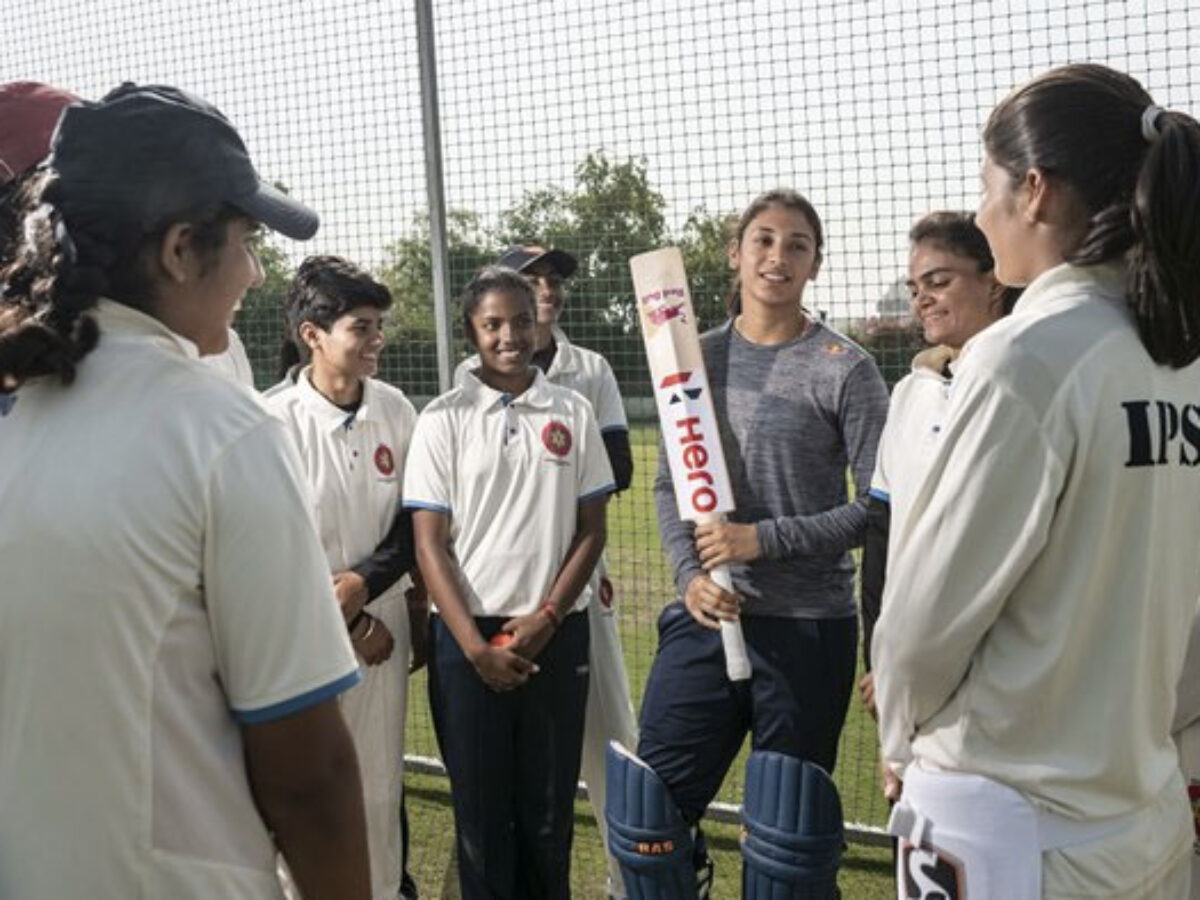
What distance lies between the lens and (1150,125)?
1.61m

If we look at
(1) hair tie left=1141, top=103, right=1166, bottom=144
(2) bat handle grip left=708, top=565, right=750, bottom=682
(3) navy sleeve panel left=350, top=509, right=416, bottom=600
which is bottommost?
(2) bat handle grip left=708, top=565, right=750, bottom=682

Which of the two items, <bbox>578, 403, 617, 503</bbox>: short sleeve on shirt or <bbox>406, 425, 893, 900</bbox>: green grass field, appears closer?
<bbox>578, 403, 617, 503</bbox>: short sleeve on shirt

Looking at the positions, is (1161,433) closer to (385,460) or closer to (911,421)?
(911,421)

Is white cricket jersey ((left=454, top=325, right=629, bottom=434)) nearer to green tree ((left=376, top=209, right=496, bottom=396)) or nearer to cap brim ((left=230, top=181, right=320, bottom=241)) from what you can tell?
green tree ((left=376, top=209, right=496, bottom=396))

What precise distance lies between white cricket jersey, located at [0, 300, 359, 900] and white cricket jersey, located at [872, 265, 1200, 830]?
2.69 ft

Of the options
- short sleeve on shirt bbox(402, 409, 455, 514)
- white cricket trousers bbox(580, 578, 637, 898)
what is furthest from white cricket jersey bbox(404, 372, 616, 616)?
white cricket trousers bbox(580, 578, 637, 898)

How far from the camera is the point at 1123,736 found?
1.62m

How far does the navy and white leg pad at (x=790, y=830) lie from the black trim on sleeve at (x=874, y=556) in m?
0.33

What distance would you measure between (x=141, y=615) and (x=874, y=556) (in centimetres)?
196

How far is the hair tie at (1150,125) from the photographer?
5.26 feet

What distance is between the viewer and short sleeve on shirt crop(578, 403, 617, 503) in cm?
334

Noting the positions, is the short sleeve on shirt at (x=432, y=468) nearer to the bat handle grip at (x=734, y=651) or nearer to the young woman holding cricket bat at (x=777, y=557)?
the young woman holding cricket bat at (x=777, y=557)

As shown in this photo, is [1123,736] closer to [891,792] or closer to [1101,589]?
[1101,589]

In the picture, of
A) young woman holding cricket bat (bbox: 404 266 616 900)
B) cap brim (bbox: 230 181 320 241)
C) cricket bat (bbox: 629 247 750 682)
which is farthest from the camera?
young woman holding cricket bat (bbox: 404 266 616 900)
